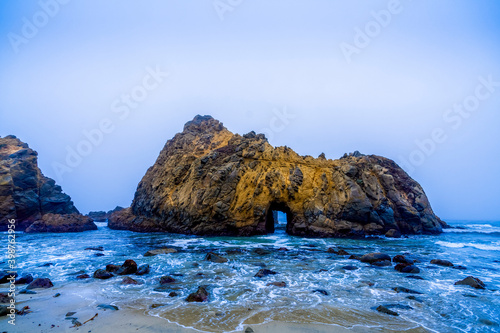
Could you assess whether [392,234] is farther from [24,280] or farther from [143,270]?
[24,280]

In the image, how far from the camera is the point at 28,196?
1975 inches

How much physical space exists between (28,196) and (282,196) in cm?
4967

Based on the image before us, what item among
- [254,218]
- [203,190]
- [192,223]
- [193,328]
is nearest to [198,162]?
[203,190]

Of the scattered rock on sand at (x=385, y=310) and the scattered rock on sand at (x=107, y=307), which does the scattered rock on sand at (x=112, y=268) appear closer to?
the scattered rock on sand at (x=107, y=307)

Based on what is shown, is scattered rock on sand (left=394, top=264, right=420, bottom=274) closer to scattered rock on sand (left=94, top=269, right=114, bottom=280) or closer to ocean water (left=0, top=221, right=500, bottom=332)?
ocean water (left=0, top=221, right=500, bottom=332)

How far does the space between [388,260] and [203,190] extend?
1093 inches

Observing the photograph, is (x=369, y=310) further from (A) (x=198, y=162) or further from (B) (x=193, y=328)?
(A) (x=198, y=162)

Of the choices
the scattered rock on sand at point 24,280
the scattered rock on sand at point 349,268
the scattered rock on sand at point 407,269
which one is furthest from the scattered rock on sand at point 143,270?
the scattered rock on sand at point 407,269

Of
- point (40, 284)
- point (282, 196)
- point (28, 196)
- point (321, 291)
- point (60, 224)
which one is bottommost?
point (60, 224)

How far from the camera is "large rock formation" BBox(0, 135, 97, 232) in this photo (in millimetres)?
47469

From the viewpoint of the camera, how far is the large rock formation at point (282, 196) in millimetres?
36938

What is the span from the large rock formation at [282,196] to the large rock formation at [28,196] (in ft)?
51.1

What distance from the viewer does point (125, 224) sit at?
53.2 m

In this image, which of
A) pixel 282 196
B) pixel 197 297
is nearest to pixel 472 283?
pixel 197 297
